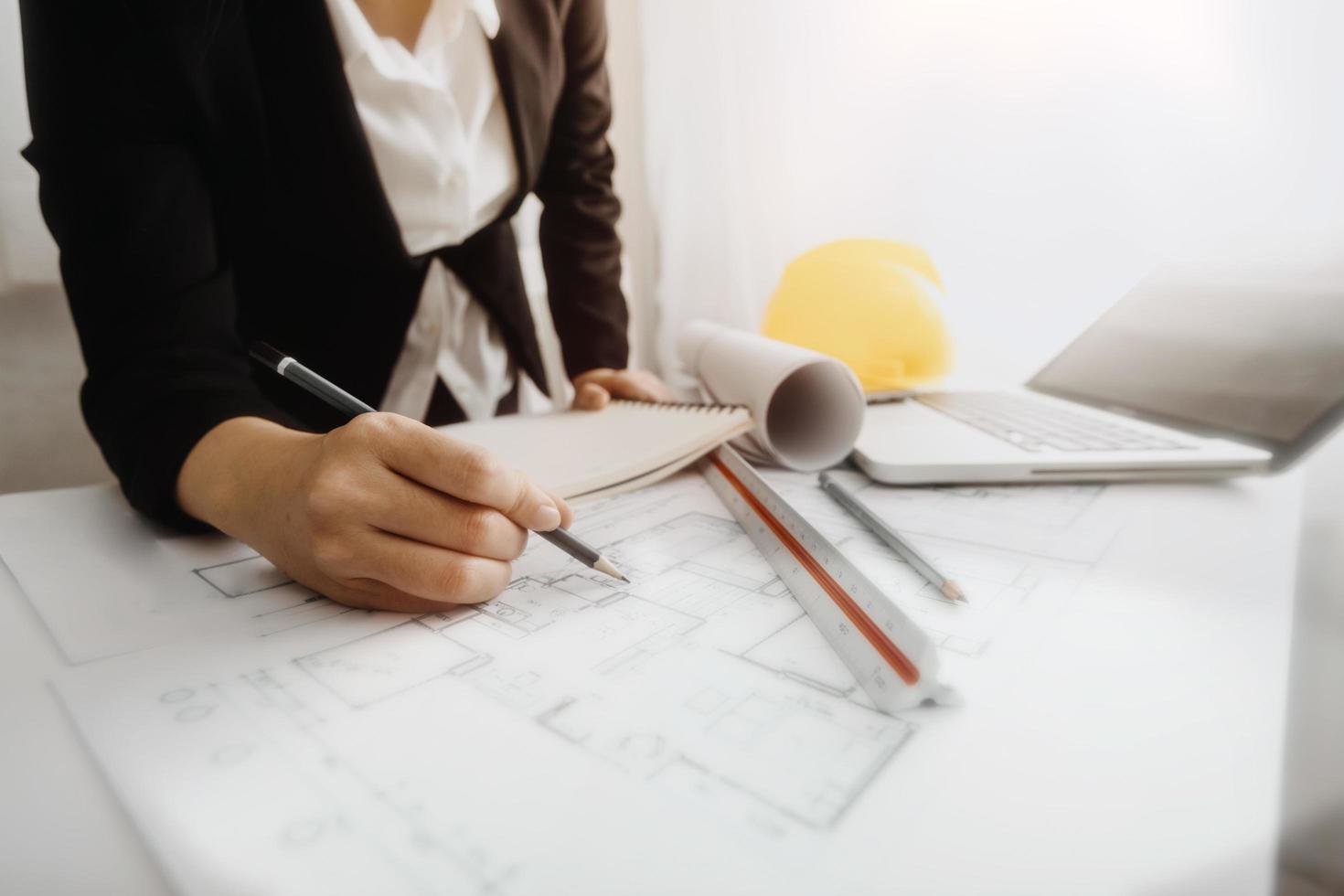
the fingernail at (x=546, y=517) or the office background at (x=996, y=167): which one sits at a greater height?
the office background at (x=996, y=167)

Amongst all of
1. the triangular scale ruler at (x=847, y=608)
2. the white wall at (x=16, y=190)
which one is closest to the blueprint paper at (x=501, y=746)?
the triangular scale ruler at (x=847, y=608)

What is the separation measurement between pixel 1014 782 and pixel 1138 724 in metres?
0.07

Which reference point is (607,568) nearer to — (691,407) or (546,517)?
(546,517)

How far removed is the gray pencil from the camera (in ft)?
1.12

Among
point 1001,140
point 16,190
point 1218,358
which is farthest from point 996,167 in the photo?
point 16,190

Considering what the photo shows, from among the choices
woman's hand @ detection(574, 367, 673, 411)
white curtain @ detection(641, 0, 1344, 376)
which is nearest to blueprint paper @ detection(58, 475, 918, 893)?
woman's hand @ detection(574, 367, 673, 411)

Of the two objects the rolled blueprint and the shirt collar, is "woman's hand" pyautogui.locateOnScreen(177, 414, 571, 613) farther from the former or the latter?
the shirt collar

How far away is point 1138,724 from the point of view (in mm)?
245

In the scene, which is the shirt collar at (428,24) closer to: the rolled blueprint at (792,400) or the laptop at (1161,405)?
the rolled blueprint at (792,400)

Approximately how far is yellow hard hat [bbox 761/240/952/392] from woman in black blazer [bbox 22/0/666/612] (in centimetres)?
22

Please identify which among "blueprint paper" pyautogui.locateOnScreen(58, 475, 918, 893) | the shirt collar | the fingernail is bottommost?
"blueprint paper" pyautogui.locateOnScreen(58, 475, 918, 893)

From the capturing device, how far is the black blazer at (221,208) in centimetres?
47

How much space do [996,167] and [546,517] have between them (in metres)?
0.71

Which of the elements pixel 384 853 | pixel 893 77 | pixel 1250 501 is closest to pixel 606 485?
pixel 384 853
